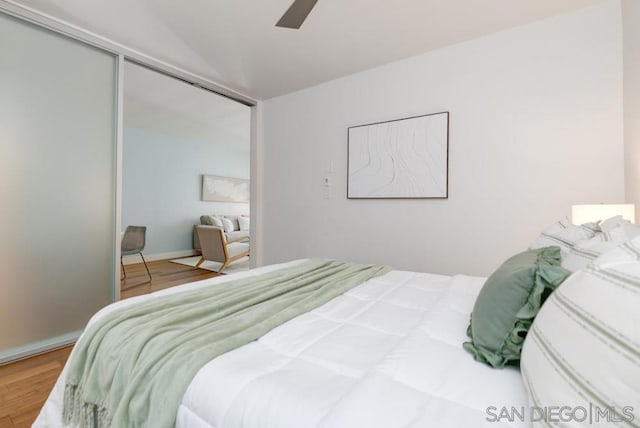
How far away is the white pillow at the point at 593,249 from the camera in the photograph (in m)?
0.93

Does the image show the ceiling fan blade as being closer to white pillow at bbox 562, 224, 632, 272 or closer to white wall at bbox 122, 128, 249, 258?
white pillow at bbox 562, 224, 632, 272

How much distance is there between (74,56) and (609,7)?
399 centimetres

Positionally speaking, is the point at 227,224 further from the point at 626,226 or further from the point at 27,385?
the point at 626,226

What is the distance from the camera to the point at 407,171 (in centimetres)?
282

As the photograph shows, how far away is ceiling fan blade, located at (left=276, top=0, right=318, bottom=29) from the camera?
1545mm

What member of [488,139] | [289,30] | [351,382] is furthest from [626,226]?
[289,30]

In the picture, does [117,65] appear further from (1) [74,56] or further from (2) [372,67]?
(2) [372,67]

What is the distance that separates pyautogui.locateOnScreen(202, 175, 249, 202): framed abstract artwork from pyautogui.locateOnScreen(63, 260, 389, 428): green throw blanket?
5.52m


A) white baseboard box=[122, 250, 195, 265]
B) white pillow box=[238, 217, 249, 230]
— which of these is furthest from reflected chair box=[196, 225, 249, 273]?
white pillow box=[238, 217, 249, 230]

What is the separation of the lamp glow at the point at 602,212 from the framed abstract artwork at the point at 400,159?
99cm

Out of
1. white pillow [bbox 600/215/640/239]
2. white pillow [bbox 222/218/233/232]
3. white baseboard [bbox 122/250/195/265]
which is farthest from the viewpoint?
white pillow [bbox 222/218/233/232]

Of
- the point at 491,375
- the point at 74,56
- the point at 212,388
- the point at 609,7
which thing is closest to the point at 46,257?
the point at 74,56

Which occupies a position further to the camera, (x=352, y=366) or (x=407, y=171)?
(x=407, y=171)

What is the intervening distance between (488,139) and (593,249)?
68.9 inches
